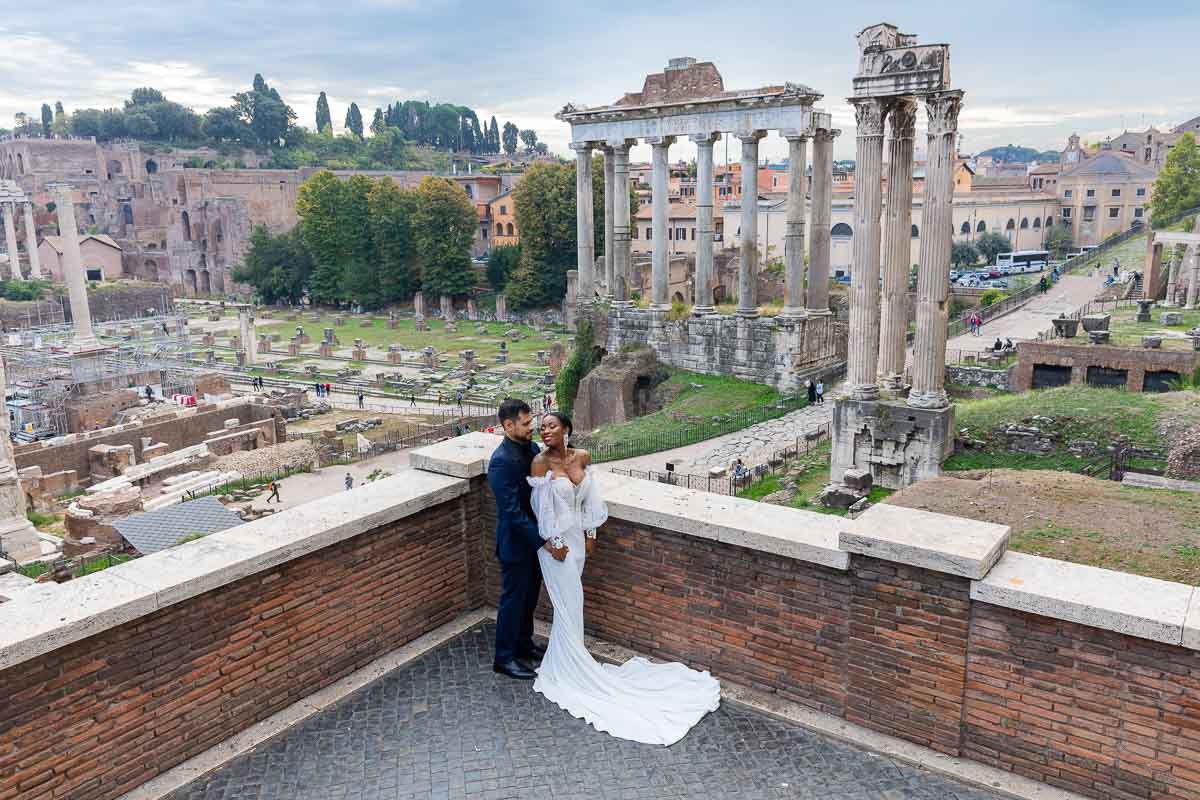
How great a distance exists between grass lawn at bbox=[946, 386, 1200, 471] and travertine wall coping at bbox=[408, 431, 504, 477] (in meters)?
11.4

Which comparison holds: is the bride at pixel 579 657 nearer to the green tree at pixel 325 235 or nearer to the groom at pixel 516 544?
the groom at pixel 516 544

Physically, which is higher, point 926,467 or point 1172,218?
point 1172,218

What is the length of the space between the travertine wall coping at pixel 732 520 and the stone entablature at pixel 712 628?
0.02 m

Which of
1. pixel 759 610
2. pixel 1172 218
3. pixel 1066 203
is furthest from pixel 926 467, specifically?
pixel 1066 203

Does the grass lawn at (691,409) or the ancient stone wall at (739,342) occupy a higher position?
the ancient stone wall at (739,342)

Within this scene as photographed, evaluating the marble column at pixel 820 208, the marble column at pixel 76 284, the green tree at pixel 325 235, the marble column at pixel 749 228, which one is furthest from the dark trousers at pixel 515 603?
the green tree at pixel 325 235

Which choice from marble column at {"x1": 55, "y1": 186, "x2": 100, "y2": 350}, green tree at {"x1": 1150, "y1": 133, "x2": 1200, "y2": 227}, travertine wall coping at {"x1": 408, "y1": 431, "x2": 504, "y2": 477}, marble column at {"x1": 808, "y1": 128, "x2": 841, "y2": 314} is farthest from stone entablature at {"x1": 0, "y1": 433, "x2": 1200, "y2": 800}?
green tree at {"x1": 1150, "y1": 133, "x2": 1200, "y2": 227}

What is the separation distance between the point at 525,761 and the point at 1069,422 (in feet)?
46.7

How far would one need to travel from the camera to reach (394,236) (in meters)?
58.7

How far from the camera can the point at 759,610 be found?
5.14m

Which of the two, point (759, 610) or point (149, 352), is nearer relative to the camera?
point (759, 610)

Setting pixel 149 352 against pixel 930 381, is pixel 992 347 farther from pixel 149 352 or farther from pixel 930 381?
pixel 149 352

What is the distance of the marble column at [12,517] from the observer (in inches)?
748

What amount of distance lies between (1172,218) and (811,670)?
49.8 meters
